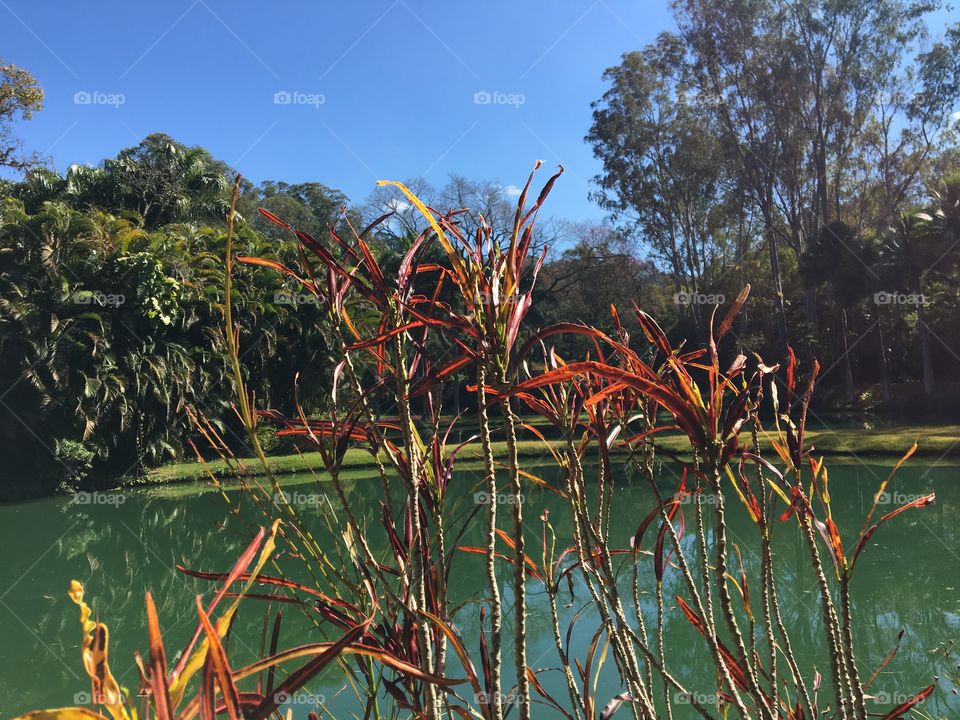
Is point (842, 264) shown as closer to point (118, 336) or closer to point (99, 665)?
point (118, 336)

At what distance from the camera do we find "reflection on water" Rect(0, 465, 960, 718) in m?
3.78

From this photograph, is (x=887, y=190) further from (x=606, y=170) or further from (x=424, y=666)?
(x=424, y=666)

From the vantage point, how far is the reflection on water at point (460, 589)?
3783 millimetres

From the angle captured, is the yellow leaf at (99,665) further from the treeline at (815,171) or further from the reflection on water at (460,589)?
the treeline at (815,171)

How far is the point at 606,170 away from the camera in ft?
82.7

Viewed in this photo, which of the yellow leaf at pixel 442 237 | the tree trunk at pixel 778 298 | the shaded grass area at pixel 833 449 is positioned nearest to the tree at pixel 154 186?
the shaded grass area at pixel 833 449

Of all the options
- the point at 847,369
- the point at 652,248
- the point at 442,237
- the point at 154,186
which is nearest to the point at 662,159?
the point at 652,248

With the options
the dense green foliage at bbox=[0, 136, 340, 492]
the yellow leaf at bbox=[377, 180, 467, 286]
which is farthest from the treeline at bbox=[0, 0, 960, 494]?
the yellow leaf at bbox=[377, 180, 467, 286]

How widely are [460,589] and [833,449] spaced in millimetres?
8499

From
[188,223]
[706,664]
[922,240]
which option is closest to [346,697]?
[706,664]

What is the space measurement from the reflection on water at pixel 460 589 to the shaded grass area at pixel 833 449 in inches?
44.8

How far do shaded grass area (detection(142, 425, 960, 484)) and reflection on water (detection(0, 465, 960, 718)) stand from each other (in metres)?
1.14

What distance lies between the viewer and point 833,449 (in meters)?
11.6

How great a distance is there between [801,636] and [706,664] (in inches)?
30.8
